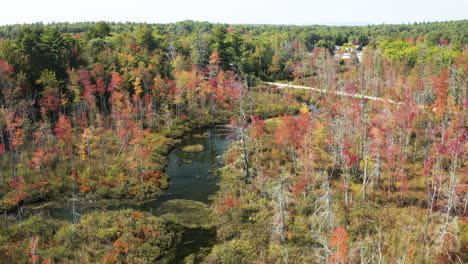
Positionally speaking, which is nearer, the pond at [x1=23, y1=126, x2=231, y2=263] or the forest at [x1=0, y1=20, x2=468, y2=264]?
the forest at [x1=0, y1=20, x2=468, y2=264]

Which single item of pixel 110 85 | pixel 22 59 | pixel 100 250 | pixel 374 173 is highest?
pixel 22 59

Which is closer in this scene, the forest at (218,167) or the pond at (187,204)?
the forest at (218,167)

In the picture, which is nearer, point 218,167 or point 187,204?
point 187,204

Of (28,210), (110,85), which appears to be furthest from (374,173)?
(110,85)

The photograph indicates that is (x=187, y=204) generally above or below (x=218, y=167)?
below

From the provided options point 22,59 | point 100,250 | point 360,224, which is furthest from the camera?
point 22,59

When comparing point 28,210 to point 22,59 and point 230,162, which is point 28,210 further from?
point 22,59

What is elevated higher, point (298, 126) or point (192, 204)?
point (298, 126)

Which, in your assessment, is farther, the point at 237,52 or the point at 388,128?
the point at 237,52
